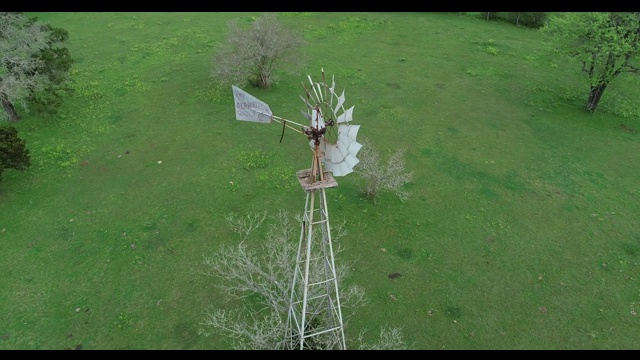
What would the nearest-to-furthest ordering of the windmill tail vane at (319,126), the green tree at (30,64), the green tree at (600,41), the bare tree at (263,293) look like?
the windmill tail vane at (319,126) → the bare tree at (263,293) → the green tree at (30,64) → the green tree at (600,41)

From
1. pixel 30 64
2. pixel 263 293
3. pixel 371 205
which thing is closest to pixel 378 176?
pixel 371 205

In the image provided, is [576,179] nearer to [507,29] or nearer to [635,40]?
[635,40]

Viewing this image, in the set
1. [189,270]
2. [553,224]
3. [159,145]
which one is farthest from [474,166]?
[159,145]

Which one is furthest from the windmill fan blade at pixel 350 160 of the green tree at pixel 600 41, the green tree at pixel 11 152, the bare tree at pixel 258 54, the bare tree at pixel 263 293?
the green tree at pixel 600 41

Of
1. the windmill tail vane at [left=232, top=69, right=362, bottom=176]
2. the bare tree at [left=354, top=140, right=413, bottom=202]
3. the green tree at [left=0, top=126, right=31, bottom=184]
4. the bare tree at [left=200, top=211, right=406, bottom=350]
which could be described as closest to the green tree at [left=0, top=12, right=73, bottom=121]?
the green tree at [left=0, top=126, right=31, bottom=184]

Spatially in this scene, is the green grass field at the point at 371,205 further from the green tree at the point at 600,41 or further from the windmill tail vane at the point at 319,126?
the windmill tail vane at the point at 319,126

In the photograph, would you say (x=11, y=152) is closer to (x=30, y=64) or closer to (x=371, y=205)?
(x=30, y=64)
